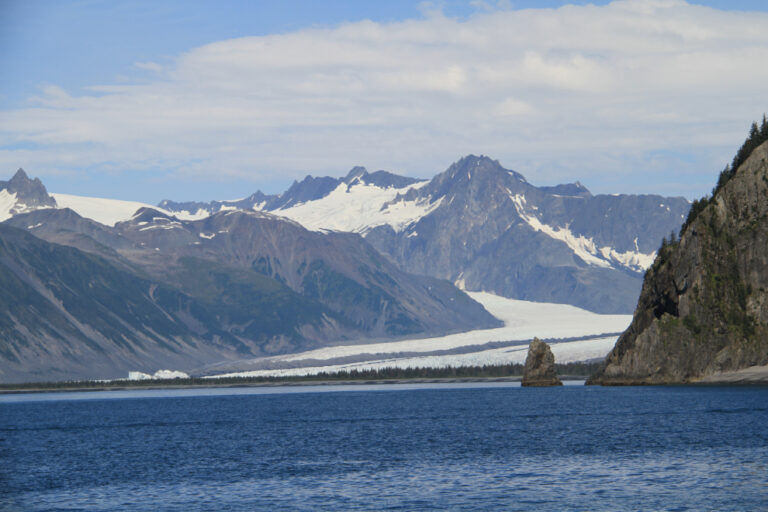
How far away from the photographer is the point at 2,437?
16788 centimetres

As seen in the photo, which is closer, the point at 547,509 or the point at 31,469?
the point at 547,509

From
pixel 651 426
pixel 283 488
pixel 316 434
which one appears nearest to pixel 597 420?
pixel 651 426

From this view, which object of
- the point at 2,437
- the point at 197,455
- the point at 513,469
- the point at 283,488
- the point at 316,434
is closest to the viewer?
the point at 283,488

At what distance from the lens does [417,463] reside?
11350 centimetres

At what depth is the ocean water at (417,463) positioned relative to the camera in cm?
8925

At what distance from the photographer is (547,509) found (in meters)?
82.9

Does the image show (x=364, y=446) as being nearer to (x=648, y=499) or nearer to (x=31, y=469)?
(x=31, y=469)

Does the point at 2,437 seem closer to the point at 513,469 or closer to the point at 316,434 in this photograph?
the point at 316,434

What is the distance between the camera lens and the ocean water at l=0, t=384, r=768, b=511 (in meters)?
89.2

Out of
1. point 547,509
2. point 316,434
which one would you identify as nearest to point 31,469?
point 316,434

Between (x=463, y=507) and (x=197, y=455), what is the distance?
169ft

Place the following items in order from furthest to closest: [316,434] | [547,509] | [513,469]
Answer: [316,434], [513,469], [547,509]

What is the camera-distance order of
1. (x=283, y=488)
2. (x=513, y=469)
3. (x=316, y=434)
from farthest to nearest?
1. (x=316, y=434)
2. (x=513, y=469)
3. (x=283, y=488)

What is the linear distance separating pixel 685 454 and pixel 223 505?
4845 cm
